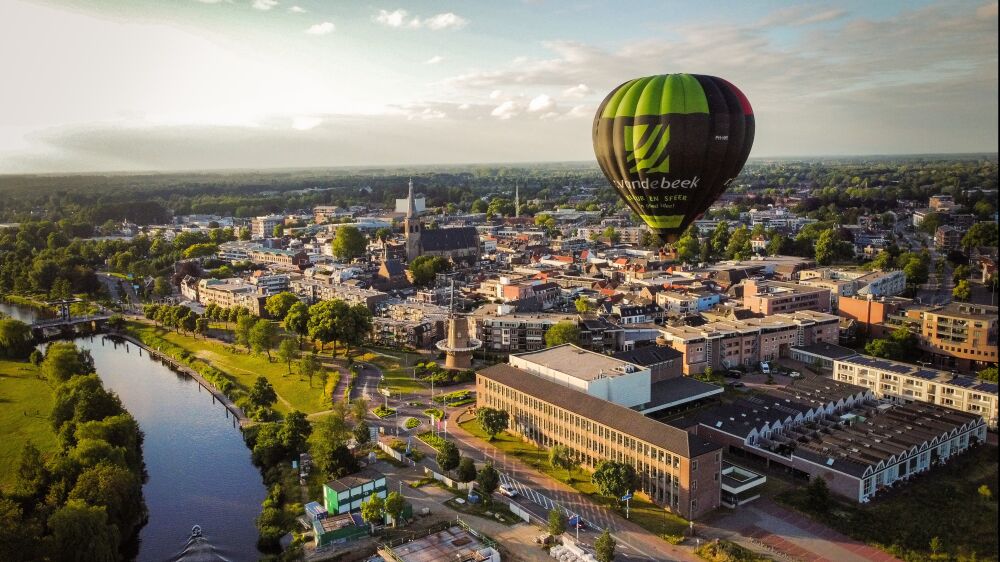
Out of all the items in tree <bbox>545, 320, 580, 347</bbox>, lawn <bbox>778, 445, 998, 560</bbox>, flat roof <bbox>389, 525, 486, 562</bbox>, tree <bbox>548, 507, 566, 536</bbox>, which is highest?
tree <bbox>545, 320, 580, 347</bbox>

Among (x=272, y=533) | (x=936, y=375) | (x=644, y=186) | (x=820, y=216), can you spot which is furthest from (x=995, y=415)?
(x=820, y=216)

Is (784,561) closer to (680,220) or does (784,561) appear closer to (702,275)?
(680,220)

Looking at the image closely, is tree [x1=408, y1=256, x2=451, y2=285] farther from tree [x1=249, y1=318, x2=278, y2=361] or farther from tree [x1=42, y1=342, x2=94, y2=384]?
tree [x1=42, y1=342, x2=94, y2=384]

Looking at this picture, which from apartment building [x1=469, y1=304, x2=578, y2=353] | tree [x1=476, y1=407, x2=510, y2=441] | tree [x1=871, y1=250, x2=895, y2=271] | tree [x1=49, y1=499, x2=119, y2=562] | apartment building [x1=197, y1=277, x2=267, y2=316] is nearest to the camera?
tree [x1=49, y1=499, x2=119, y2=562]

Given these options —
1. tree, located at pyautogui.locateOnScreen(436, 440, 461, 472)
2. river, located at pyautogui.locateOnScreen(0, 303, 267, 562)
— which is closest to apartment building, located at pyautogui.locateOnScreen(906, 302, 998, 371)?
tree, located at pyautogui.locateOnScreen(436, 440, 461, 472)

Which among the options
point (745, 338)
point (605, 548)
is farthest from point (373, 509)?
point (745, 338)

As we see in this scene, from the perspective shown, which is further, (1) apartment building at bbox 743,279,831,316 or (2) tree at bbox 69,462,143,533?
(1) apartment building at bbox 743,279,831,316

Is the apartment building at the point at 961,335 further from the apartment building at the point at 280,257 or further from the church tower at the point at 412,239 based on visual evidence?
the apartment building at the point at 280,257
